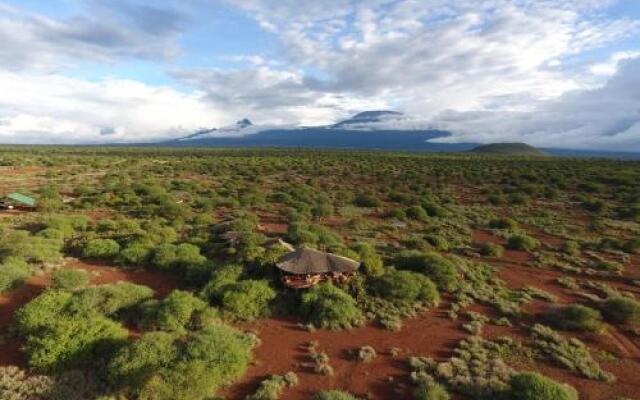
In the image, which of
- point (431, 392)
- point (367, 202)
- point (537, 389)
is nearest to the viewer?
point (537, 389)

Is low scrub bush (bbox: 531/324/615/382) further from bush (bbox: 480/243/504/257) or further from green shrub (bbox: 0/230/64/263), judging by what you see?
green shrub (bbox: 0/230/64/263)

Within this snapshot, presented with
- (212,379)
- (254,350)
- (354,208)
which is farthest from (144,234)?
(354,208)

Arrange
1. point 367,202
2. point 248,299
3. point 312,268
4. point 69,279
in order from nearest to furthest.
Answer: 1. point 248,299
2. point 69,279
3. point 312,268
4. point 367,202

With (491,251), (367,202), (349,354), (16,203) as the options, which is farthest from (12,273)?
(367,202)

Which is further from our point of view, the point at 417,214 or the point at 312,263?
the point at 417,214

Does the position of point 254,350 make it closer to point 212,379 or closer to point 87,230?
point 212,379

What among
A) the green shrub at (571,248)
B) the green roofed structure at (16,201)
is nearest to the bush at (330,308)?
the green shrub at (571,248)

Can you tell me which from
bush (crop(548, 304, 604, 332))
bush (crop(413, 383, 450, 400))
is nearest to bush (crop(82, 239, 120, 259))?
bush (crop(413, 383, 450, 400))

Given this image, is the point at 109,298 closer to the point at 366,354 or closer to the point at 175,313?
the point at 175,313

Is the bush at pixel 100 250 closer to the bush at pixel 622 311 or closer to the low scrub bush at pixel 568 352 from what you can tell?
the low scrub bush at pixel 568 352
